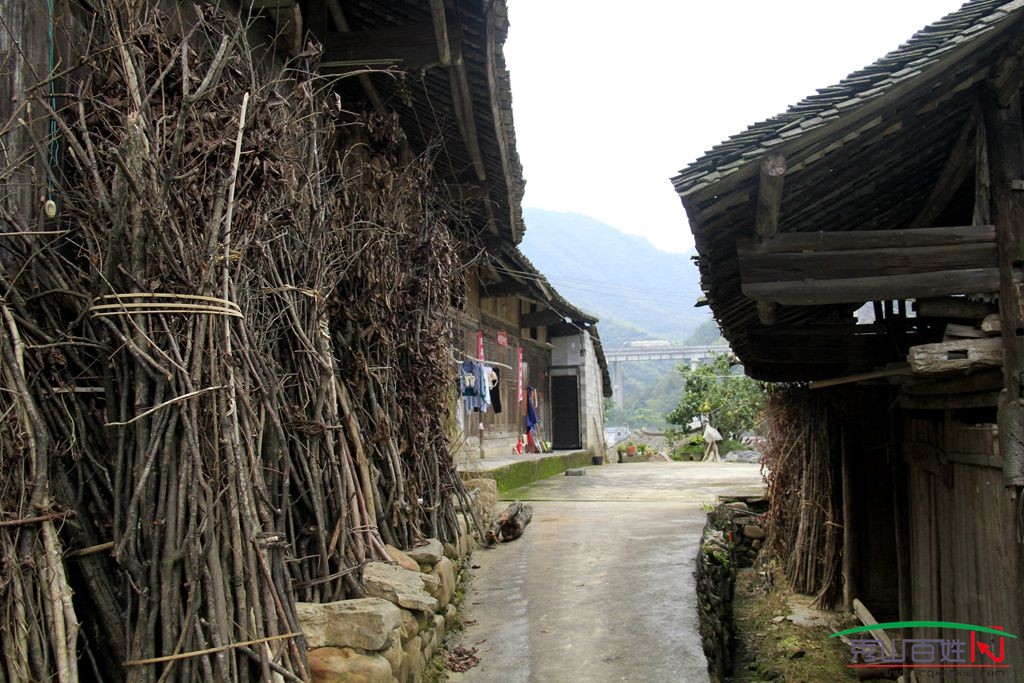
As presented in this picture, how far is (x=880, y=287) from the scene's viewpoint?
171 inches

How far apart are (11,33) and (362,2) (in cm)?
288

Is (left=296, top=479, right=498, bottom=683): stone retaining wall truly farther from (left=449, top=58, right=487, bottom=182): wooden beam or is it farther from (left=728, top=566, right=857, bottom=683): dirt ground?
(left=728, top=566, right=857, bottom=683): dirt ground

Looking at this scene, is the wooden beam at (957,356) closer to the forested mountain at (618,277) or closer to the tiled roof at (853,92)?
the tiled roof at (853,92)

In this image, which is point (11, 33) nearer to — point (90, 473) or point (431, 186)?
point (90, 473)

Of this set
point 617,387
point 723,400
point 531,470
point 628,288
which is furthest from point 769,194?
point 628,288

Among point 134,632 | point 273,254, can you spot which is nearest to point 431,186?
point 273,254

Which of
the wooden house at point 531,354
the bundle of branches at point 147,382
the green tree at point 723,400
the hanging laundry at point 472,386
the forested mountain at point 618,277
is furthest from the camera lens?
the forested mountain at point 618,277

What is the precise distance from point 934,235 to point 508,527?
5.22 metres

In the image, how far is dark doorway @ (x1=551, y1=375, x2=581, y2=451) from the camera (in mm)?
20438

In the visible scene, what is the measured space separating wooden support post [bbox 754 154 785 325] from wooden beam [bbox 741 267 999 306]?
31 cm

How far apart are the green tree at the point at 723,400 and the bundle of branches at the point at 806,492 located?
1747 cm

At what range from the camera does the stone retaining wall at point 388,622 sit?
349 cm

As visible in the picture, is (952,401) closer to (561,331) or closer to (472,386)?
(472,386)

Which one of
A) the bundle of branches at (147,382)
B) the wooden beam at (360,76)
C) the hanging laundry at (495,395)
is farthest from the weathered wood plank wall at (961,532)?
the hanging laundry at (495,395)
